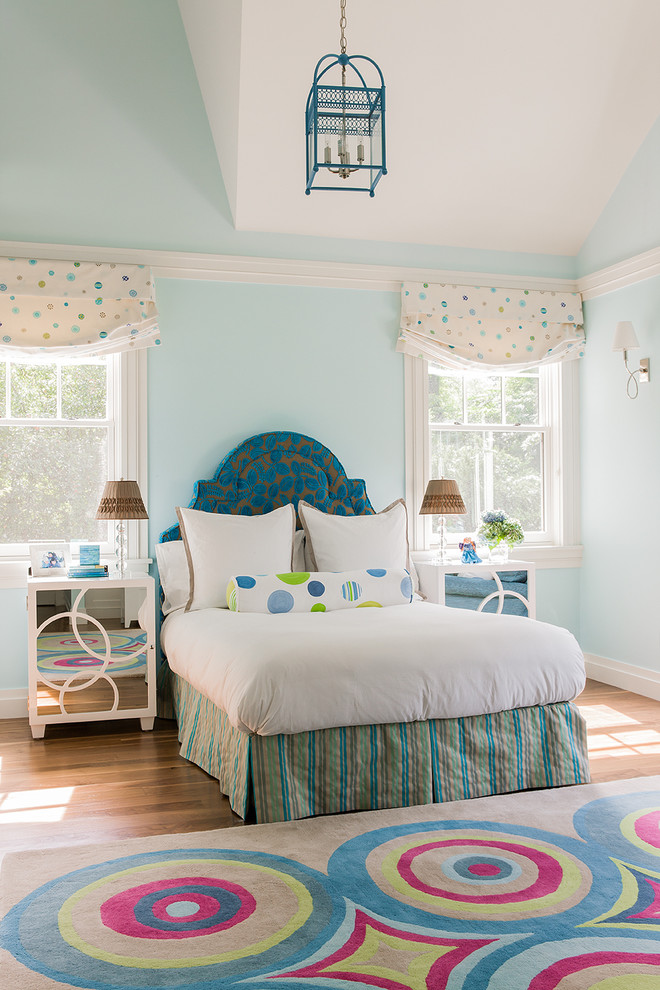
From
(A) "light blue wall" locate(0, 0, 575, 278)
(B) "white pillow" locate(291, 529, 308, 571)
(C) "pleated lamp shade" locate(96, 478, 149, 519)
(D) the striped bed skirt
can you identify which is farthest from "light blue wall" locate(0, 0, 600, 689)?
(D) the striped bed skirt

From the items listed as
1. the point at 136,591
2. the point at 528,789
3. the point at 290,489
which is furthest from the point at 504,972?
the point at 290,489

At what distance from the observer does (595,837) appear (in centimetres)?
273

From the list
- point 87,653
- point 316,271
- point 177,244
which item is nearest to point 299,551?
point 87,653

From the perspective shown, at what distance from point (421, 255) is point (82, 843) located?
3.79 metres

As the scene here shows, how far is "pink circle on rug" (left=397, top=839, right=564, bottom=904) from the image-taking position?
2311 mm

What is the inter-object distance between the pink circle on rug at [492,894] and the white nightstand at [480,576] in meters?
2.06

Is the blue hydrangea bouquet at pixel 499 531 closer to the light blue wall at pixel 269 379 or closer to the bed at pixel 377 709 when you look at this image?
the light blue wall at pixel 269 379

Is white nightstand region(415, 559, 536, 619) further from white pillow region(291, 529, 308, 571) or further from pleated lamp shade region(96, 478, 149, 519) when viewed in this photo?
pleated lamp shade region(96, 478, 149, 519)

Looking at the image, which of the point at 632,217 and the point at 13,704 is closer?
the point at 13,704

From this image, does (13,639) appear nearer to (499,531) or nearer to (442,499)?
(442,499)

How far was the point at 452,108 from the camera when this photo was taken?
436 centimetres

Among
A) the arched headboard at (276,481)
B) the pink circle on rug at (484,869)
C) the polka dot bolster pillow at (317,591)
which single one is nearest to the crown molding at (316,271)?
the arched headboard at (276,481)

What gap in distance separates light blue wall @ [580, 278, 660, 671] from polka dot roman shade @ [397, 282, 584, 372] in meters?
0.17

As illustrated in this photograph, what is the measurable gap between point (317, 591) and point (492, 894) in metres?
1.79
